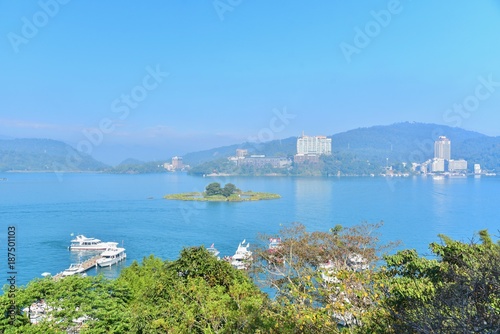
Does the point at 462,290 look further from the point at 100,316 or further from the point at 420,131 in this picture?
the point at 420,131

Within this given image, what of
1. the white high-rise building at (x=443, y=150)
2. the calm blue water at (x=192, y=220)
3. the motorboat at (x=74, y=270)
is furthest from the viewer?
the white high-rise building at (x=443, y=150)

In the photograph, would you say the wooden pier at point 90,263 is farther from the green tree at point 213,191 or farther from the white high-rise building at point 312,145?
the white high-rise building at point 312,145

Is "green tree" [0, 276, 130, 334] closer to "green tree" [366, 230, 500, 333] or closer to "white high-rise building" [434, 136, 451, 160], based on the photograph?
"green tree" [366, 230, 500, 333]

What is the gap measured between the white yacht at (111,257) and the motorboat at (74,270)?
64 centimetres

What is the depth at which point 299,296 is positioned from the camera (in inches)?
110

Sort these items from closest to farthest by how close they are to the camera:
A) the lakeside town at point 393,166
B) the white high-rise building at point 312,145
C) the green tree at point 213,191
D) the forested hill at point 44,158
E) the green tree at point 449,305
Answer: the green tree at point 449,305
the green tree at point 213,191
the lakeside town at point 393,166
the forested hill at point 44,158
the white high-rise building at point 312,145

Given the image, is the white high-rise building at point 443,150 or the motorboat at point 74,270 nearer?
the motorboat at point 74,270

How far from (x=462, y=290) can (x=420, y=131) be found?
97173 mm

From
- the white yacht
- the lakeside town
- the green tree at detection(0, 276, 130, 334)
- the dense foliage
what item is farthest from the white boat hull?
the lakeside town

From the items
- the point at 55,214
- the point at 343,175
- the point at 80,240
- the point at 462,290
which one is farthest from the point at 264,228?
the point at 343,175

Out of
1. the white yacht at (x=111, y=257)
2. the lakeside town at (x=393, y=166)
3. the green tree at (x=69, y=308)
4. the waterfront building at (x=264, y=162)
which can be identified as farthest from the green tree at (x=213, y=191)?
the waterfront building at (x=264, y=162)

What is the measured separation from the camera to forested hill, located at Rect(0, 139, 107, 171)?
217 ft

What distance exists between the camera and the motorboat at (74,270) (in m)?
9.92

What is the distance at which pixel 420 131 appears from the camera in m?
90.7
